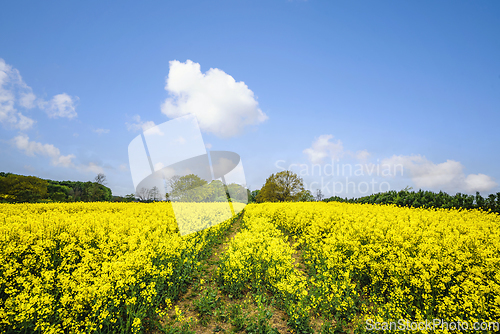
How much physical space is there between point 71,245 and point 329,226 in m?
8.15

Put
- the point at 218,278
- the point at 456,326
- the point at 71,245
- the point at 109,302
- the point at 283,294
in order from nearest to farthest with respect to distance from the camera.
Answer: the point at 456,326 < the point at 109,302 < the point at 283,294 < the point at 71,245 < the point at 218,278

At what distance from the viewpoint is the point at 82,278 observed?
12.0 feet

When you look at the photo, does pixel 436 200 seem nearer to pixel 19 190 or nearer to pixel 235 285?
pixel 235 285

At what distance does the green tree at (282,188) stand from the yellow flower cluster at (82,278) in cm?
3783

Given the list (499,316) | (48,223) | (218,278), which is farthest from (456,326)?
(48,223)

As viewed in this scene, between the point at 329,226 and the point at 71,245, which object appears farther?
the point at 329,226

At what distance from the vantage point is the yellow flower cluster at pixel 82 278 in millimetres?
3167

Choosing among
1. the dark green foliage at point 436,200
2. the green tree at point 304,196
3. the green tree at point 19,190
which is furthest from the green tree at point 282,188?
the green tree at point 19,190

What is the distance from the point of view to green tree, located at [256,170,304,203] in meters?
43.9

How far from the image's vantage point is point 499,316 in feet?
10.7

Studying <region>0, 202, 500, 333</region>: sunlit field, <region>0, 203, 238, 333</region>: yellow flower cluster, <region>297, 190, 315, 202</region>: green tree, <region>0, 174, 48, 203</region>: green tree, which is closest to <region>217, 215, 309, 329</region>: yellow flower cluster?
<region>0, 202, 500, 333</region>: sunlit field

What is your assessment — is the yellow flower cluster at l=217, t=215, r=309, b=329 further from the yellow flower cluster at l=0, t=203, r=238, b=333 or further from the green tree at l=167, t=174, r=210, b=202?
the green tree at l=167, t=174, r=210, b=202

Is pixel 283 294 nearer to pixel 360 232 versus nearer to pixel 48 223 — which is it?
pixel 360 232

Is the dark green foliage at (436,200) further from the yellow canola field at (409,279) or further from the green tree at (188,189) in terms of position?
the green tree at (188,189)
